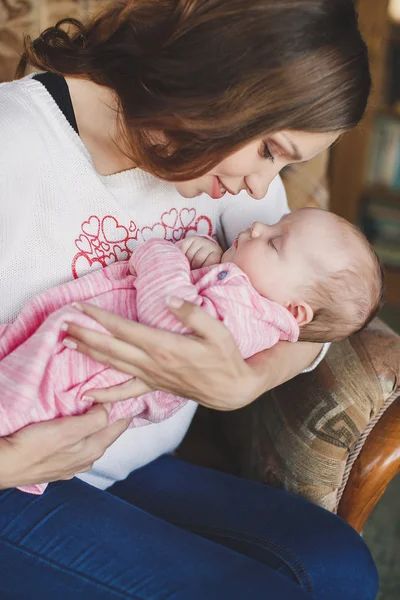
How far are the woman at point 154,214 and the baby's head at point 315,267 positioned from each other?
99 millimetres

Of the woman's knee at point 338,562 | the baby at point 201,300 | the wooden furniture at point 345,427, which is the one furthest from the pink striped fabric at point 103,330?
the woman's knee at point 338,562

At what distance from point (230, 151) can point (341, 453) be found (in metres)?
0.57

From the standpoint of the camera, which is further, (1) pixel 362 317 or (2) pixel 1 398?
(1) pixel 362 317

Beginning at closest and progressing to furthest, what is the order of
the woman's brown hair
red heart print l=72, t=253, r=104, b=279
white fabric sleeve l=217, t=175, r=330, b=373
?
the woman's brown hair < red heart print l=72, t=253, r=104, b=279 < white fabric sleeve l=217, t=175, r=330, b=373

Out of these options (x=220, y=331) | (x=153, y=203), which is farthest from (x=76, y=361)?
(x=153, y=203)

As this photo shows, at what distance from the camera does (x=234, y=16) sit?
2.97 ft

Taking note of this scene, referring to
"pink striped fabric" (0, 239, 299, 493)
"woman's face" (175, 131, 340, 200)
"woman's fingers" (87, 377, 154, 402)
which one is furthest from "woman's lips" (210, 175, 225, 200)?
"woman's fingers" (87, 377, 154, 402)

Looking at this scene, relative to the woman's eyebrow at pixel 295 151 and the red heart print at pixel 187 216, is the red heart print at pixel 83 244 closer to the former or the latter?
the red heart print at pixel 187 216

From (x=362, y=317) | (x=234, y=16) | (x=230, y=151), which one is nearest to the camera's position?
(x=234, y=16)

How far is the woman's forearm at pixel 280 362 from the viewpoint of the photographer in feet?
3.70

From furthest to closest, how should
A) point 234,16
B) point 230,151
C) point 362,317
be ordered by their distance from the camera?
point 362,317, point 230,151, point 234,16

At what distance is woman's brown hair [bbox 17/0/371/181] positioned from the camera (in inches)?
35.8

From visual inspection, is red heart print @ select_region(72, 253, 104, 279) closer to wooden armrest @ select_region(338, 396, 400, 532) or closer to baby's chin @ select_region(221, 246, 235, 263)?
baby's chin @ select_region(221, 246, 235, 263)

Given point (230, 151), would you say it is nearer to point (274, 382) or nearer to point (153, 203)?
point (153, 203)
